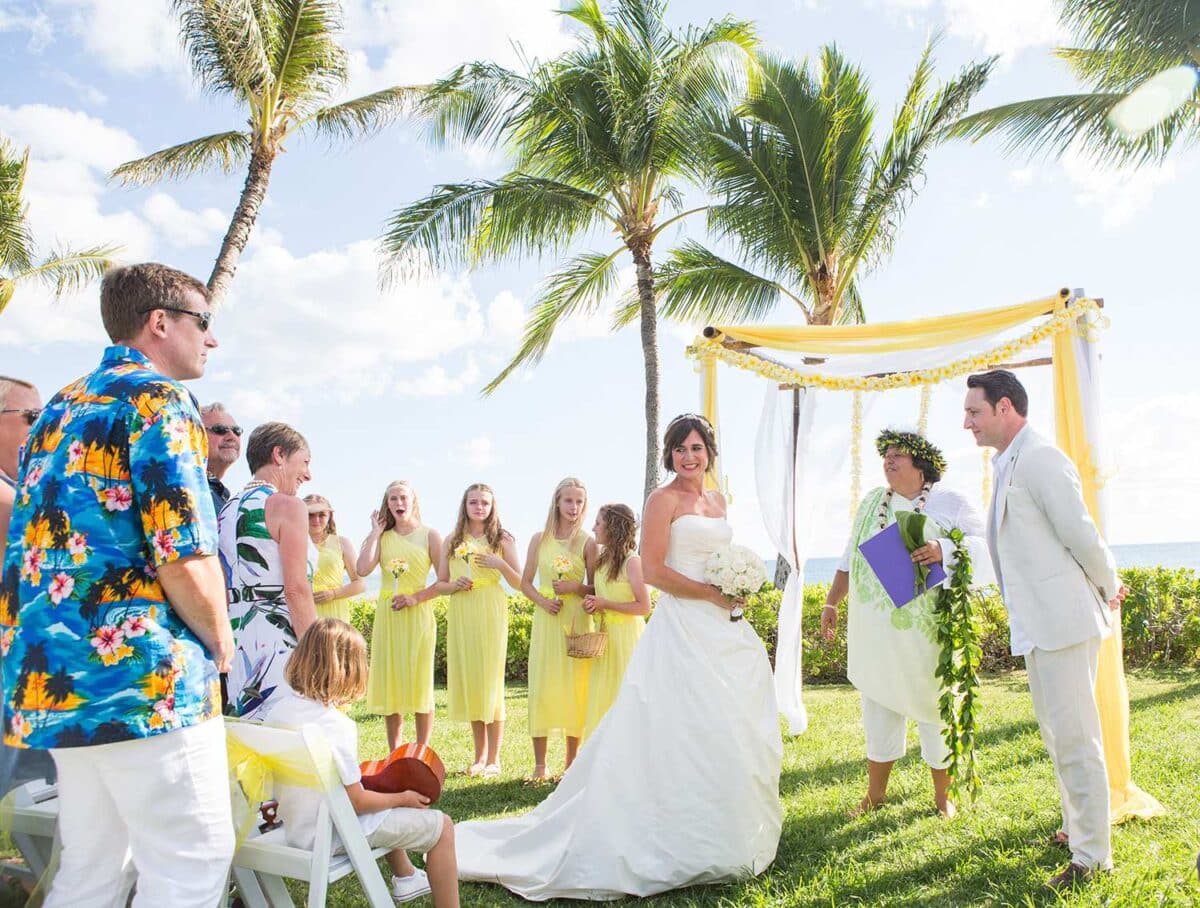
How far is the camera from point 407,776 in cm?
375

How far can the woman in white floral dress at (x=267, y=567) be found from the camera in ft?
13.5

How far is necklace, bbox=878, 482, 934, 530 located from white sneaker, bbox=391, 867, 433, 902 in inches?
140

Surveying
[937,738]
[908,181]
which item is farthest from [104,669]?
[908,181]

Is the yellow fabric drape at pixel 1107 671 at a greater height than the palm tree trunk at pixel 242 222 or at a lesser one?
lesser

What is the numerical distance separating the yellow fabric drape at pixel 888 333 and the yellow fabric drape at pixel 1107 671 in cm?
48

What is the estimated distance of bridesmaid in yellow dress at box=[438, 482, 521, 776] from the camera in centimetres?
758

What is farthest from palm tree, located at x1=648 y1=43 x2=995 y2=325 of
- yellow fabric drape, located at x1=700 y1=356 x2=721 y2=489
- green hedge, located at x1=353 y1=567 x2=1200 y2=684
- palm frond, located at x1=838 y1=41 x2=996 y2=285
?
yellow fabric drape, located at x1=700 y1=356 x2=721 y2=489

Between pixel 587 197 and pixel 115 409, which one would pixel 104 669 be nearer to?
pixel 115 409

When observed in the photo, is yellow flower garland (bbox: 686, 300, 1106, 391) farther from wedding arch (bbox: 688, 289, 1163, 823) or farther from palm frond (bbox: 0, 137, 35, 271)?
palm frond (bbox: 0, 137, 35, 271)

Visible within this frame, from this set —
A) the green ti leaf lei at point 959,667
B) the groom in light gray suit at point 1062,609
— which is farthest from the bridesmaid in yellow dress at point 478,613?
the groom in light gray suit at point 1062,609

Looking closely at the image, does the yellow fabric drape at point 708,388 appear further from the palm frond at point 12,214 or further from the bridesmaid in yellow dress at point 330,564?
the palm frond at point 12,214

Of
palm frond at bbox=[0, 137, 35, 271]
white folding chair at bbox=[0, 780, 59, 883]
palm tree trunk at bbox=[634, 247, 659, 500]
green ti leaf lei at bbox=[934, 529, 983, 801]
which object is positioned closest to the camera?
white folding chair at bbox=[0, 780, 59, 883]

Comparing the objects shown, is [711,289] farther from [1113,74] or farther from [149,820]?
[149,820]

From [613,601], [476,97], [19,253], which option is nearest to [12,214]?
[19,253]
